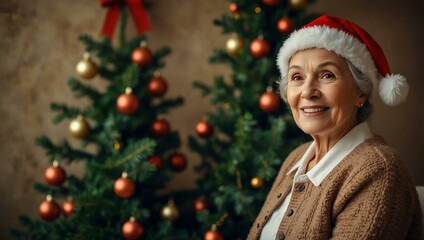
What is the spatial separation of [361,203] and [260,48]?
1129 mm

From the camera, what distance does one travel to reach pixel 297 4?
2.12 metres

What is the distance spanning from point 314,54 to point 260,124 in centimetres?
91

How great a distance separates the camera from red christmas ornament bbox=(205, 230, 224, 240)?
2.02 metres

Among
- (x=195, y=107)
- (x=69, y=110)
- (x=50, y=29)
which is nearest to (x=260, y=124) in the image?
(x=195, y=107)

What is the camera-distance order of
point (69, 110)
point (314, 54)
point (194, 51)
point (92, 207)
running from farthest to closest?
1. point (194, 51)
2. point (69, 110)
3. point (92, 207)
4. point (314, 54)

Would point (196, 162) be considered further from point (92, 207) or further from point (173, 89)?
point (92, 207)

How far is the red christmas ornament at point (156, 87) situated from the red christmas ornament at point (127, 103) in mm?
155

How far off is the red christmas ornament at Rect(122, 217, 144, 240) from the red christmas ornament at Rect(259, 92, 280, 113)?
0.89m

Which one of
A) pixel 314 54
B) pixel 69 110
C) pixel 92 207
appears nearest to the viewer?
pixel 314 54

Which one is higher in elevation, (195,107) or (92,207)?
(195,107)

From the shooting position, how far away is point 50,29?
8.64 feet

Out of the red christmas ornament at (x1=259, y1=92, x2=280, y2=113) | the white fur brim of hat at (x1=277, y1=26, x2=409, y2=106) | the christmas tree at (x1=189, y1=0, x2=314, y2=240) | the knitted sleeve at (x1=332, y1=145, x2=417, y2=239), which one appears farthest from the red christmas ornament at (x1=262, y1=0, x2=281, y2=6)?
the knitted sleeve at (x1=332, y1=145, x2=417, y2=239)

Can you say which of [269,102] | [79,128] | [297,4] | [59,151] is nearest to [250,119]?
[269,102]

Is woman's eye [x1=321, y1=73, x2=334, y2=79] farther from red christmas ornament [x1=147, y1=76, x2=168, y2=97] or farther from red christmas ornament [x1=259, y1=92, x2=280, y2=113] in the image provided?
red christmas ornament [x1=147, y1=76, x2=168, y2=97]
